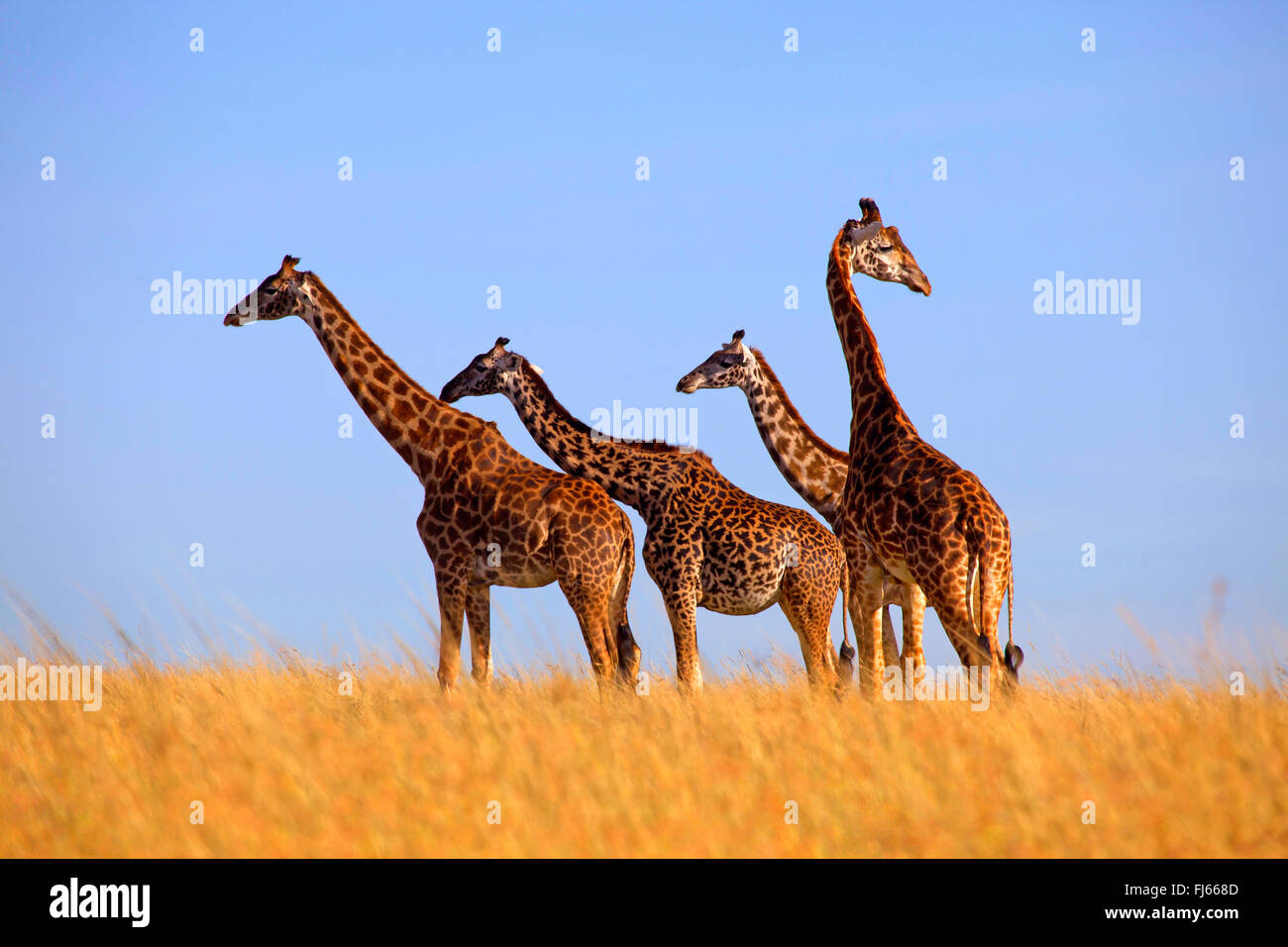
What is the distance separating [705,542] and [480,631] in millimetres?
2204

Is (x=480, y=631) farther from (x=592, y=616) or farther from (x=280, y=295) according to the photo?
(x=280, y=295)

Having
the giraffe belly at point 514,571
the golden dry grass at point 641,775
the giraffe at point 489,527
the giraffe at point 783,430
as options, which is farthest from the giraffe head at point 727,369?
the golden dry grass at point 641,775

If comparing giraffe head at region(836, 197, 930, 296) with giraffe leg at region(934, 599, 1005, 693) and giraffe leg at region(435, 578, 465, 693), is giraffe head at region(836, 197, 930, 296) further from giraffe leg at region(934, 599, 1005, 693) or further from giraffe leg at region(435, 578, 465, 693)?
giraffe leg at region(435, 578, 465, 693)

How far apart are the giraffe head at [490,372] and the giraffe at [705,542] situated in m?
0.36

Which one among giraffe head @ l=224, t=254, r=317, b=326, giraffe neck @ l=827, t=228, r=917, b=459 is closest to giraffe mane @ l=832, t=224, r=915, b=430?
giraffe neck @ l=827, t=228, r=917, b=459

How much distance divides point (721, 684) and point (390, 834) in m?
5.67

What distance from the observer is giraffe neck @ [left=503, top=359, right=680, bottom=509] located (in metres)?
12.8

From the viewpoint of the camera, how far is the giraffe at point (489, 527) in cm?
1176

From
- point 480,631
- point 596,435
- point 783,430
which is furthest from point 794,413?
point 480,631

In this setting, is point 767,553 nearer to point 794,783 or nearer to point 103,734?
point 794,783

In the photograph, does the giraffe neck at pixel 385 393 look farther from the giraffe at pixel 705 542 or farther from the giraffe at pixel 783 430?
the giraffe at pixel 783 430

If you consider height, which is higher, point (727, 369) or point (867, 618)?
point (727, 369)

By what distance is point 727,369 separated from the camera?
14023 mm

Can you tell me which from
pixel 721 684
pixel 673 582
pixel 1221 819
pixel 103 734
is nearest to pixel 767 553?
pixel 673 582
